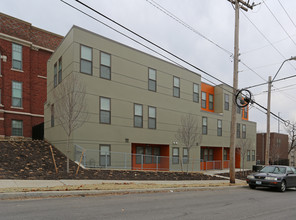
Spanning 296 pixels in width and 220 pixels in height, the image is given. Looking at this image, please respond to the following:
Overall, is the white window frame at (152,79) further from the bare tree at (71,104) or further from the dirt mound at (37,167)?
the dirt mound at (37,167)

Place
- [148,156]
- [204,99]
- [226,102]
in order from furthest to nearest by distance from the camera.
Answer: [226,102], [204,99], [148,156]

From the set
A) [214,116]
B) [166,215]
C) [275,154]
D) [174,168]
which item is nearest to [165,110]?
[174,168]

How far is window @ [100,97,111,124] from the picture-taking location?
1756cm

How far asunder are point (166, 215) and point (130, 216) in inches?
39.8

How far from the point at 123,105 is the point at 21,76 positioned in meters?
13.5

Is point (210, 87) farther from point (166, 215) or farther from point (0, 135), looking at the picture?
point (166, 215)

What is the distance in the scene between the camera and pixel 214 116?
2809 cm

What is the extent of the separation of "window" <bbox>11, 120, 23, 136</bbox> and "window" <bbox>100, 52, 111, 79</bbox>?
12714 millimetres

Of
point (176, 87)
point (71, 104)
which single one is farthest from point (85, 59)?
point (176, 87)

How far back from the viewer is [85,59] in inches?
664

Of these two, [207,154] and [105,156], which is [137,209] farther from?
[207,154]

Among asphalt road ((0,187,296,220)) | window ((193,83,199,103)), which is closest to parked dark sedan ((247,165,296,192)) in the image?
asphalt road ((0,187,296,220))

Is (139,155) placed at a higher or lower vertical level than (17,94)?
lower

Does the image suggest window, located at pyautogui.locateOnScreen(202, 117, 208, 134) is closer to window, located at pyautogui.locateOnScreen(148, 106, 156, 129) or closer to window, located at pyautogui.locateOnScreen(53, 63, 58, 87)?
window, located at pyautogui.locateOnScreen(148, 106, 156, 129)
